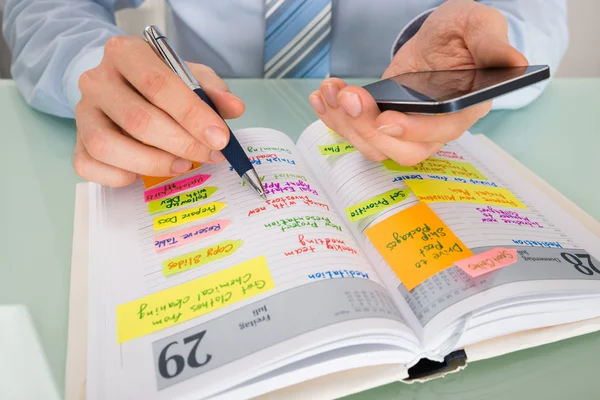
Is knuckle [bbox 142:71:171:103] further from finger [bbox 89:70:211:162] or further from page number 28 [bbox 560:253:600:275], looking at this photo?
page number 28 [bbox 560:253:600:275]

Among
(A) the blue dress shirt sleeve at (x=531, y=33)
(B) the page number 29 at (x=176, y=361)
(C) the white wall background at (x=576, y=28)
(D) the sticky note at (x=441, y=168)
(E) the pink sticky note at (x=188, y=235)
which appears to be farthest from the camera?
(C) the white wall background at (x=576, y=28)

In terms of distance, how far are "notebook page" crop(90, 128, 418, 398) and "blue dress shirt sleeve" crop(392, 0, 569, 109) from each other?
17.4 inches

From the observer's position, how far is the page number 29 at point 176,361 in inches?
12.5

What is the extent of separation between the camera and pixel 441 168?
538mm

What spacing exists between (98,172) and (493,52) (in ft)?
1.43

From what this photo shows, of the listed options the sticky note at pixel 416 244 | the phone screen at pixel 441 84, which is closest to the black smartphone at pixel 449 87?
the phone screen at pixel 441 84

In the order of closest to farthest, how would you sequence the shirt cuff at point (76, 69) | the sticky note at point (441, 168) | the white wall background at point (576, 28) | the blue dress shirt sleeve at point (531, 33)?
1. the sticky note at point (441, 168)
2. the shirt cuff at point (76, 69)
3. the blue dress shirt sleeve at point (531, 33)
4. the white wall background at point (576, 28)

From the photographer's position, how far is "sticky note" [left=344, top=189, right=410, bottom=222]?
0.47 m

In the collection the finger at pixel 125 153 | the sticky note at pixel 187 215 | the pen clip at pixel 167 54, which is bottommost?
the sticky note at pixel 187 215

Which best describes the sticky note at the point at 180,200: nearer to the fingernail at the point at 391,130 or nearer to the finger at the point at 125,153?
the finger at the point at 125,153

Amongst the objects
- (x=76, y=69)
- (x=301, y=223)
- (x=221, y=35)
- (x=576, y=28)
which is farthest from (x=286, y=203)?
(x=576, y=28)

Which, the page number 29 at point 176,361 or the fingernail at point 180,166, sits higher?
the fingernail at point 180,166

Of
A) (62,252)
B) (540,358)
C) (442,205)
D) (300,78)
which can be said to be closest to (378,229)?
(442,205)

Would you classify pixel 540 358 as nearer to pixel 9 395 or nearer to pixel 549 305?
pixel 549 305
